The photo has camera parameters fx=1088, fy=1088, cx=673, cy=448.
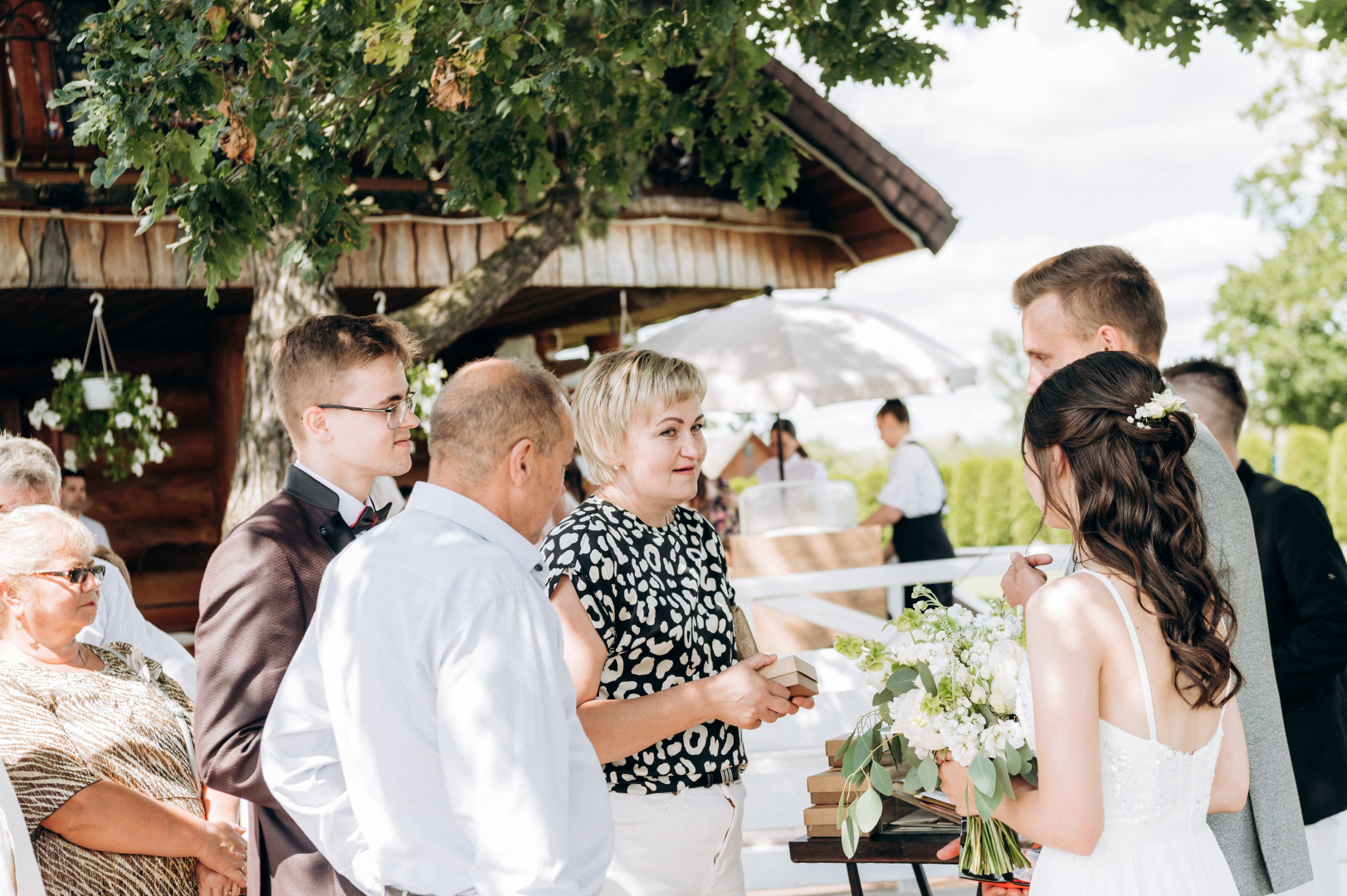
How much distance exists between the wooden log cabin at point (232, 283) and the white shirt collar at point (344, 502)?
3.82 meters

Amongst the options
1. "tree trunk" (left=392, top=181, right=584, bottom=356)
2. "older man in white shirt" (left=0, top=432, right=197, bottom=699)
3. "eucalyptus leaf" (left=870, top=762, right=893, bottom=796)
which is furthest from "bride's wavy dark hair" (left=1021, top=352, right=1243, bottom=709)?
"tree trunk" (left=392, top=181, right=584, bottom=356)

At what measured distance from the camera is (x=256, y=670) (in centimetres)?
207

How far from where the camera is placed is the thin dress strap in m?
1.78

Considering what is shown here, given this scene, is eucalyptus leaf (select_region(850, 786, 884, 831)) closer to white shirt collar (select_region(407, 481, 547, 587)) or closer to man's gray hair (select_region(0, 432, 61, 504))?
white shirt collar (select_region(407, 481, 547, 587))

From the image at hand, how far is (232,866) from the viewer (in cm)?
266

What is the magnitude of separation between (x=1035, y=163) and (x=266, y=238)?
157427mm

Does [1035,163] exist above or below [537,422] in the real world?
above

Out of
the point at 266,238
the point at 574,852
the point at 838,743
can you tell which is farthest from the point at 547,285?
the point at 574,852

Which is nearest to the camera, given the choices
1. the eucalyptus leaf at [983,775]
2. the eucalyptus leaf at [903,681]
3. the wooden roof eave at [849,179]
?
the eucalyptus leaf at [983,775]

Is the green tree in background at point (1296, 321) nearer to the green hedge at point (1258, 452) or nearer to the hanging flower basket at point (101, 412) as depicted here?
the green hedge at point (1258, 452)

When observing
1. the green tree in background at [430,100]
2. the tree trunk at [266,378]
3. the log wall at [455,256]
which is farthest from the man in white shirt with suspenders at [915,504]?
the tree trunk at [266,378]

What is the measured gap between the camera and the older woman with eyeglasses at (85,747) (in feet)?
7.98

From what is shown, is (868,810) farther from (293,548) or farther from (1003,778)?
(293,548)

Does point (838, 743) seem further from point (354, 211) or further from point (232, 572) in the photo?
point (354, 211)
